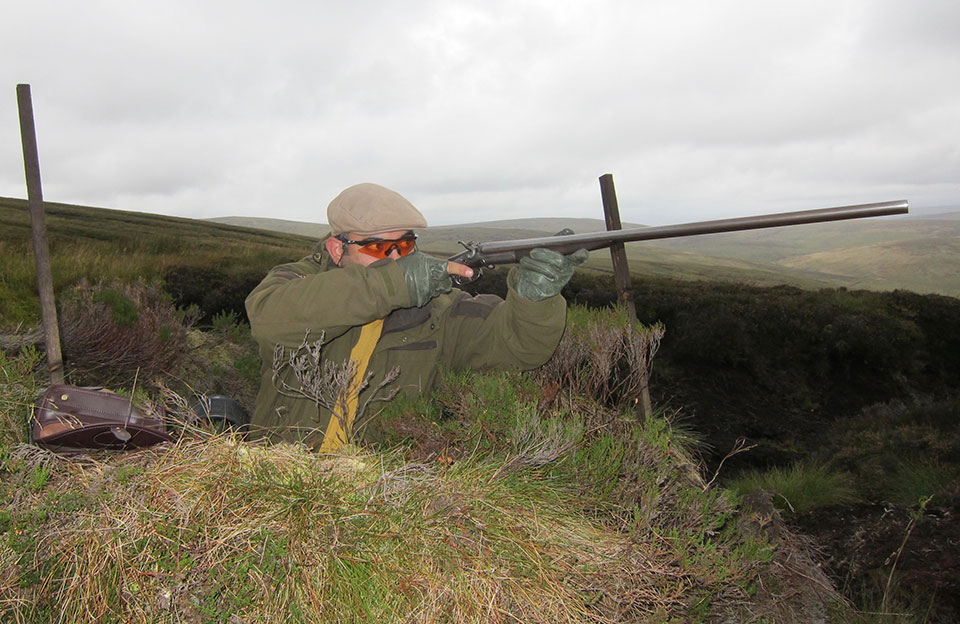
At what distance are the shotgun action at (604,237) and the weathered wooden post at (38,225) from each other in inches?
129

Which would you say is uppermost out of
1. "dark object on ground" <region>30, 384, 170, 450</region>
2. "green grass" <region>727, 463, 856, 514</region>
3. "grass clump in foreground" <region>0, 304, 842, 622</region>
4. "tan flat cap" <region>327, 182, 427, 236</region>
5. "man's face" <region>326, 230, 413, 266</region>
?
"tan flat cap" <region>327, 182, 427, 236</region>

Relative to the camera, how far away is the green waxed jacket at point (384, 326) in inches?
128

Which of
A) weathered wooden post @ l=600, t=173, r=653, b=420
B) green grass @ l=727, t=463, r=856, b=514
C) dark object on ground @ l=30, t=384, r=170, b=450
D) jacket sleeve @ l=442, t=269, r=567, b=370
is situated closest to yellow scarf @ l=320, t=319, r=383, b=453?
jacket sleeve @ l=442, t=269, r=567, b=370

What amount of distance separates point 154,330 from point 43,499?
16.5 ft

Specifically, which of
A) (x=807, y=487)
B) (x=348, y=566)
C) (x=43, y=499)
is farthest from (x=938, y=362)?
(x=43, y=499)

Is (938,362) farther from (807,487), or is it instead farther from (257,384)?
(257,384)

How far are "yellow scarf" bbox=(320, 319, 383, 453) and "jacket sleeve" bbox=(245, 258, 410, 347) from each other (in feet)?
0.92

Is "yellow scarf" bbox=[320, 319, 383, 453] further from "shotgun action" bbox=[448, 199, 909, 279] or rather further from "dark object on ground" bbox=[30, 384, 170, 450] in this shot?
"dark object on ground" bbox=[30, 384, 170, 450]

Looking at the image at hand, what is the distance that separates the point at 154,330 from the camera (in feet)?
22.6

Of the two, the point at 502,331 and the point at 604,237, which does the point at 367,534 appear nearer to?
the point at 502,331

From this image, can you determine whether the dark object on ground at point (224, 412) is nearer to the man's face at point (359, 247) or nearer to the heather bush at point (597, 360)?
the man's face at point (359, 247)

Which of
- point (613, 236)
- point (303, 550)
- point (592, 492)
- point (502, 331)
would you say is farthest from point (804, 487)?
point (303, 550)

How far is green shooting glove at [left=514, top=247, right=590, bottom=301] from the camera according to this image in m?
3.44

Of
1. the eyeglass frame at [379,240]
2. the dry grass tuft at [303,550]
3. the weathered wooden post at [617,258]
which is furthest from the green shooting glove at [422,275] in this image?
the weathered wooden post at [617,258]
